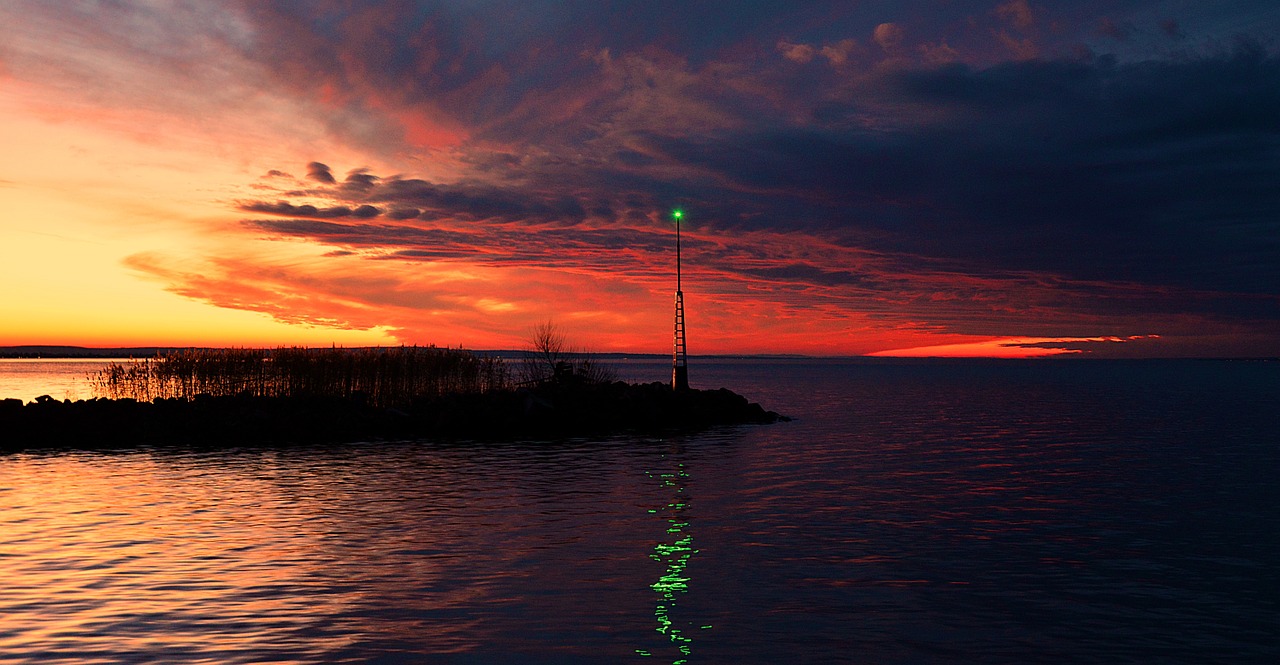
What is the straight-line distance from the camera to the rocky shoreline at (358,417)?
39.5 meters

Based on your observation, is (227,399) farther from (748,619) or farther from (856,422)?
(748,619)

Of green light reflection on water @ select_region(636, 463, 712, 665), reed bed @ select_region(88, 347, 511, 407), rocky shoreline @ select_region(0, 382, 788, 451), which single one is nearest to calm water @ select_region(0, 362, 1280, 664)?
green light reflection on water @ select_region(636, 463, 712, 665)

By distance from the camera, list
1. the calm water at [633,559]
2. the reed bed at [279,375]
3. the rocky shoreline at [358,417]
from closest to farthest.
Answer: the calm water at [633,559] → the rocky shoreline at [358,417] → the reed bed at [279,375]

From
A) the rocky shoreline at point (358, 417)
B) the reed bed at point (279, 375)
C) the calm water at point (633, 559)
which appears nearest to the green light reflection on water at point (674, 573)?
the calm water at point (633, 559)

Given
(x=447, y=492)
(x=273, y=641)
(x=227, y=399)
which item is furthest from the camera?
(x=227, y=399)

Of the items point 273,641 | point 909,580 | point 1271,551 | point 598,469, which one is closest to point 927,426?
point 598,469

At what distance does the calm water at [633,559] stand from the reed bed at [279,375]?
1445cm

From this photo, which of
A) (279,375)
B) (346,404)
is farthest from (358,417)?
(279,375)

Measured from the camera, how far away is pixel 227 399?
4519 centimetres

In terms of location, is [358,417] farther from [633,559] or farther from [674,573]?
[674,573]

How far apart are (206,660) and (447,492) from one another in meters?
14.7

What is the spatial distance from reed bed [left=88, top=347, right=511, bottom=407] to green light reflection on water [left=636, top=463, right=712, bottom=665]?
95.2 ft

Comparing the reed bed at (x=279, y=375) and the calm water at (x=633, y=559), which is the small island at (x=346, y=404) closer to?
the reed bed at (x=279, y=375)

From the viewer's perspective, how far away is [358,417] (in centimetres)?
4409
